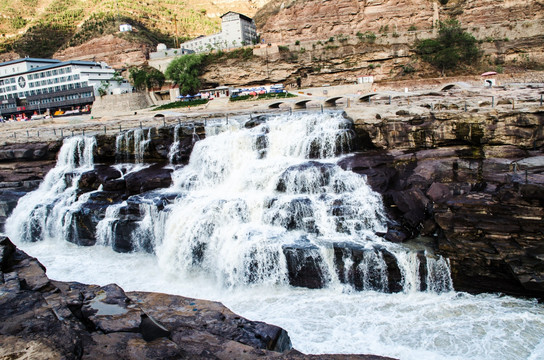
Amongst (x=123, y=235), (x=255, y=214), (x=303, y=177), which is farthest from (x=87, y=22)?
(x=255, y=214)

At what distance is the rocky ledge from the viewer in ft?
20.8

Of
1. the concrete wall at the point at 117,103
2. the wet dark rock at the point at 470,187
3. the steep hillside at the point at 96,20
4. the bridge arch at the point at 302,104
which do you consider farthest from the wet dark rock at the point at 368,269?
the steep hillside at the point at 96,20

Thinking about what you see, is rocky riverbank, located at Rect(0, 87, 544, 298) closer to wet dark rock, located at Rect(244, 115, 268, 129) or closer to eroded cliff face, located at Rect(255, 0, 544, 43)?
Result: wet dark rock, located at Rect(244, 115, 268, 129)

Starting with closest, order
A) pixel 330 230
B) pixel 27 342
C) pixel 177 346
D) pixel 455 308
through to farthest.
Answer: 1. pixel 27 342
2. pixel 177 346
3. pixel 455 308
4. pixel 330 230

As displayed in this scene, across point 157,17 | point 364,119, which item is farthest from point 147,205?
point 157,17

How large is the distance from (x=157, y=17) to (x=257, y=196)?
101 meters

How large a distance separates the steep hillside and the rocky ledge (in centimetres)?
7919

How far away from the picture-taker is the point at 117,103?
52.4 m

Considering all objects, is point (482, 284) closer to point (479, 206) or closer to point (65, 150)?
point (479, 206)

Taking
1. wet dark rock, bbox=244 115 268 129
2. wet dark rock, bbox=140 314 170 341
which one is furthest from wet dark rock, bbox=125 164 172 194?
wet dark rock, bbox=140 314 170 341

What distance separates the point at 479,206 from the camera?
1354cm

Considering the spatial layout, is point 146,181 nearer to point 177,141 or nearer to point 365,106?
point 177,141

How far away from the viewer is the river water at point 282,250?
1083 centimetres

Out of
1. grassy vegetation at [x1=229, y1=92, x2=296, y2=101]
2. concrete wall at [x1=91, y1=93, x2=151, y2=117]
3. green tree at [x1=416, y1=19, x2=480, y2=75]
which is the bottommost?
grassy vegetation at [x1=229, y1=92, x2=296, y2=101]
